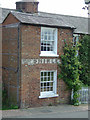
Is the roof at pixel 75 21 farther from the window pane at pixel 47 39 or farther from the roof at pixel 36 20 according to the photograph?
the window pane at pixel 47 39

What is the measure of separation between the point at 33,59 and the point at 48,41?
185 centimetres

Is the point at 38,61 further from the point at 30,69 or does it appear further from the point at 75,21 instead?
the point at 75,21

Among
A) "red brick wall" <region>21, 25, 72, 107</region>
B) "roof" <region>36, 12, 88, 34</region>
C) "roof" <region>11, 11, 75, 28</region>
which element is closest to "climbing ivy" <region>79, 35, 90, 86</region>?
"roof" <region>11, 11, 75, 28</region>

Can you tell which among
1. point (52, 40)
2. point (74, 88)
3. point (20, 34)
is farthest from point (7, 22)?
point (74, 88)

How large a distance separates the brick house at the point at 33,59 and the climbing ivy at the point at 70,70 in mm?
371

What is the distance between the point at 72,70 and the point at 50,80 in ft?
5.81

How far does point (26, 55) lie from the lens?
50.8ft

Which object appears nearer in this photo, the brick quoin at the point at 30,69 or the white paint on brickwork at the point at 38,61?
the brick quoin at the point at 30,69

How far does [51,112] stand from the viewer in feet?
47.6

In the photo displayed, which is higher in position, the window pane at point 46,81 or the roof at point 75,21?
the roof at point 75,21

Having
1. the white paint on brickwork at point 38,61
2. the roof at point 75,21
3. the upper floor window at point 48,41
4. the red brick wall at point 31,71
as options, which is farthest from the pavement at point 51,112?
the roof at point 75,21

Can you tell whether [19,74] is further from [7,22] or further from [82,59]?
[82,59]

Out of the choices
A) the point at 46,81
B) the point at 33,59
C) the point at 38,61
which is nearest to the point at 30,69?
the point at 33,59

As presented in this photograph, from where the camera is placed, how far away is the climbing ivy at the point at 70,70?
16.7m
